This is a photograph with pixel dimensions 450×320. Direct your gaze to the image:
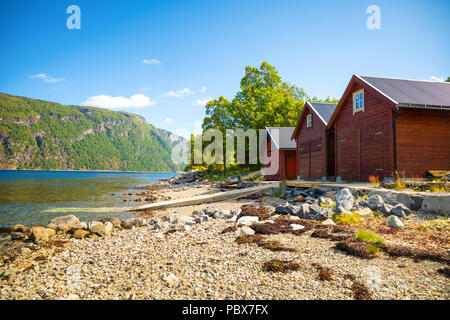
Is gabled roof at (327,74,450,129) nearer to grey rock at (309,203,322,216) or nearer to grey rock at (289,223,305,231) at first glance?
grey rock at (309,203,322,216)

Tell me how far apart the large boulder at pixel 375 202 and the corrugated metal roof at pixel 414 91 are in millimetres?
5271

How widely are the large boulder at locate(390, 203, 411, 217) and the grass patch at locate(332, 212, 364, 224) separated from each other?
1.02m

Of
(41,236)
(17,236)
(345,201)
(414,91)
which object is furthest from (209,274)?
(414,91)

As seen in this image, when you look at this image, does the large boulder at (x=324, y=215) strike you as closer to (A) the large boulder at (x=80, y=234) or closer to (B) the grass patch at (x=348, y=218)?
(B) the grass patch at (x=348, y=218)

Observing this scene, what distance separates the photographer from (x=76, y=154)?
182500mm

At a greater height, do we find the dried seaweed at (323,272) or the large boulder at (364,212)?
the large boulder at (364,212)

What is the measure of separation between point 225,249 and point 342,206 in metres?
4.57

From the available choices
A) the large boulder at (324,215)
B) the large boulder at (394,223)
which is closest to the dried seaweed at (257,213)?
the large boulder at (324,215)

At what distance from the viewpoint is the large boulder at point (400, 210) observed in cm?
719

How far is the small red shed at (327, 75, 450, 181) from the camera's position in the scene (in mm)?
11281

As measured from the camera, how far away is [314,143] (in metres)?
18.7

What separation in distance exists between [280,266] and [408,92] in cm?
1248

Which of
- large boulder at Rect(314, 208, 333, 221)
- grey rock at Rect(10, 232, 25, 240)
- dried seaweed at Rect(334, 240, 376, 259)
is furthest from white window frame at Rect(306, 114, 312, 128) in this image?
grey rock at Rect(10, 232, 25, 240)
